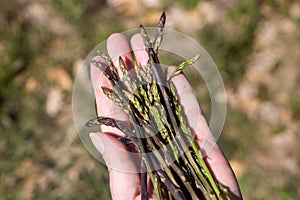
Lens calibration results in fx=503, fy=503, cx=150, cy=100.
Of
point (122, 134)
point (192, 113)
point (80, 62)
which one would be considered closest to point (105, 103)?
point (122, 134)

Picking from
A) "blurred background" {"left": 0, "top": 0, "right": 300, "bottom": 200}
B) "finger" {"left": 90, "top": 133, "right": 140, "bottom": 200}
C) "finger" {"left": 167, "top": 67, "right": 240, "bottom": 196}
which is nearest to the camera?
"finger" {"left": 90, "top": 133, "right": 140, "bottom": 200}

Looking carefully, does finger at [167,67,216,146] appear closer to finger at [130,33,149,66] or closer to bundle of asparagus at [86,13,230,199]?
bundle of asparagus at [86,13,230,199]

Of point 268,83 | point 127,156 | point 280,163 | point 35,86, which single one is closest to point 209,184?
point 127,156

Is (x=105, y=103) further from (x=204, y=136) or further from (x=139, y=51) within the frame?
(x=204, y=136)

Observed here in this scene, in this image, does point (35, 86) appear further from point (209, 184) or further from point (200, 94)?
point (209, 184)

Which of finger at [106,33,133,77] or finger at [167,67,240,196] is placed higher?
finger at [106,33,133,77]

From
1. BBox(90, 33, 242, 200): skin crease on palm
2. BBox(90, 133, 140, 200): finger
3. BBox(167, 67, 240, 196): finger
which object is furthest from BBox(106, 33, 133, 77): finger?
BBox(90, 133, 140, 200): finger

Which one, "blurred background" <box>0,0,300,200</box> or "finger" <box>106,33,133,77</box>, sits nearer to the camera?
"finger" <box>106,33,133,77</box>
